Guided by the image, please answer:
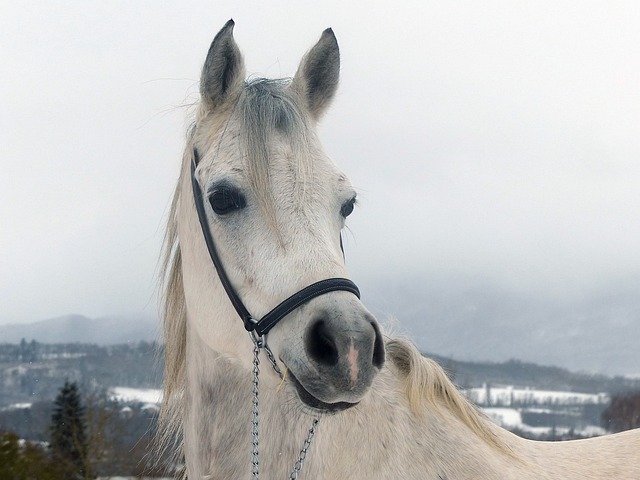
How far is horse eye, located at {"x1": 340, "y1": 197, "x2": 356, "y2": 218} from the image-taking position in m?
3.76

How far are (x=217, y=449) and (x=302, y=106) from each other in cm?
220

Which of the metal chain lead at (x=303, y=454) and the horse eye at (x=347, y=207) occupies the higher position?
the horse eye at (x=347, y=207)

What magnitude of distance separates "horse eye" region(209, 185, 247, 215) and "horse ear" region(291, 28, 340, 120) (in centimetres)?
103

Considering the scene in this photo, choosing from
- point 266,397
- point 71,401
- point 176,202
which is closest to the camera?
point 266,397

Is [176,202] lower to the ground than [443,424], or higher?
higher

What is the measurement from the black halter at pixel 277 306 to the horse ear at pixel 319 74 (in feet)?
3.41

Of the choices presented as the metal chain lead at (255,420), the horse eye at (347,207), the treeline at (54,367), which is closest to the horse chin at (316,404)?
the metal chain lead at (255,420)

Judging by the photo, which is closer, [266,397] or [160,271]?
[266,397]

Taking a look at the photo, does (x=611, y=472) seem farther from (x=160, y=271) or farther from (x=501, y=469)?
(x=160, y=271)

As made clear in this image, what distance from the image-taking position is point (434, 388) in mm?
4008

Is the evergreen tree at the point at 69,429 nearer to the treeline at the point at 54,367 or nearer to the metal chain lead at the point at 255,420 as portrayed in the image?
the treeline at the point at 54,367

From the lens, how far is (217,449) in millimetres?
3582

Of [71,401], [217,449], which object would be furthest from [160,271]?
[71,401]

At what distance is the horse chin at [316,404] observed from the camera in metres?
2.99
